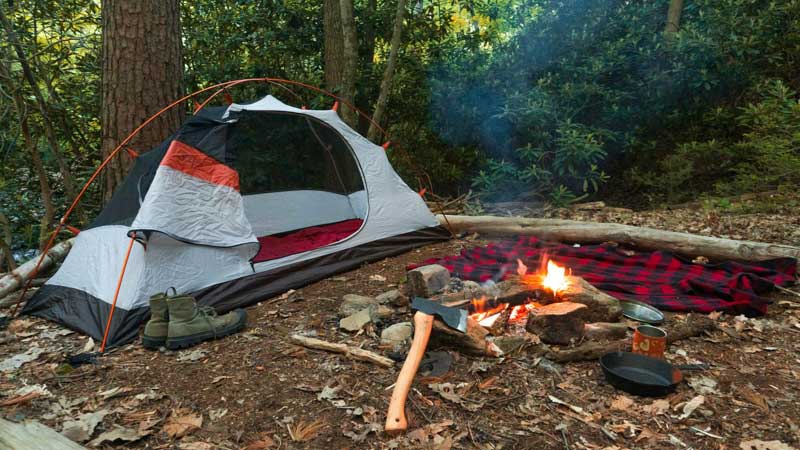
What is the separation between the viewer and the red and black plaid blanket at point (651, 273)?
3189mm

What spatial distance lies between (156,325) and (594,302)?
256 centimetres

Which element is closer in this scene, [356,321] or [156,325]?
[156,325]

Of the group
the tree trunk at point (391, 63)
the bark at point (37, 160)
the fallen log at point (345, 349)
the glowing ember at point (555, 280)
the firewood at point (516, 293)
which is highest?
the tree trunk at point (391, 63)

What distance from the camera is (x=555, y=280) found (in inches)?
120

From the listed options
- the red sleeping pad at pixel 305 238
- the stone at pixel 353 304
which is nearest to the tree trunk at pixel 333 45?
the red sleeping pad at pixel 305 238

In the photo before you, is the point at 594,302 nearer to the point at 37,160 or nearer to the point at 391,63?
the point at 391,63

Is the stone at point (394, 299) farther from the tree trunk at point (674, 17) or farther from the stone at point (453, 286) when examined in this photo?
the tree trunk at point (674, 17)

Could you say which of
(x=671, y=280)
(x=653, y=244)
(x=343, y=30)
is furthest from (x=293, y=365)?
(x=343, y=30)

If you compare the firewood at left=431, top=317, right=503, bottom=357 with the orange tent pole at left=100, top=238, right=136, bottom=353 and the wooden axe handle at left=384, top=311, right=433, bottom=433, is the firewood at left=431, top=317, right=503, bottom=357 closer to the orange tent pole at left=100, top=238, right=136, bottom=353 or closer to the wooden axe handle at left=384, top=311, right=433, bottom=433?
the wooden axe handle at left=384, top=311, right=433, bottom=433

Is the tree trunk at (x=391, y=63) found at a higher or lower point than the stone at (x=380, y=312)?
higher

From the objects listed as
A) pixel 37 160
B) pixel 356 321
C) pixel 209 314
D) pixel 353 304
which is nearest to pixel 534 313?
pixel 356 321

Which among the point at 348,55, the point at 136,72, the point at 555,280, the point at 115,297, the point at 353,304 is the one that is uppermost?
the point at 348,55

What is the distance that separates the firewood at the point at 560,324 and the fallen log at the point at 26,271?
3.47m

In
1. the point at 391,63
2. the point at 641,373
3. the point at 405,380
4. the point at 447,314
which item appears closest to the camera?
the point at 405,380
